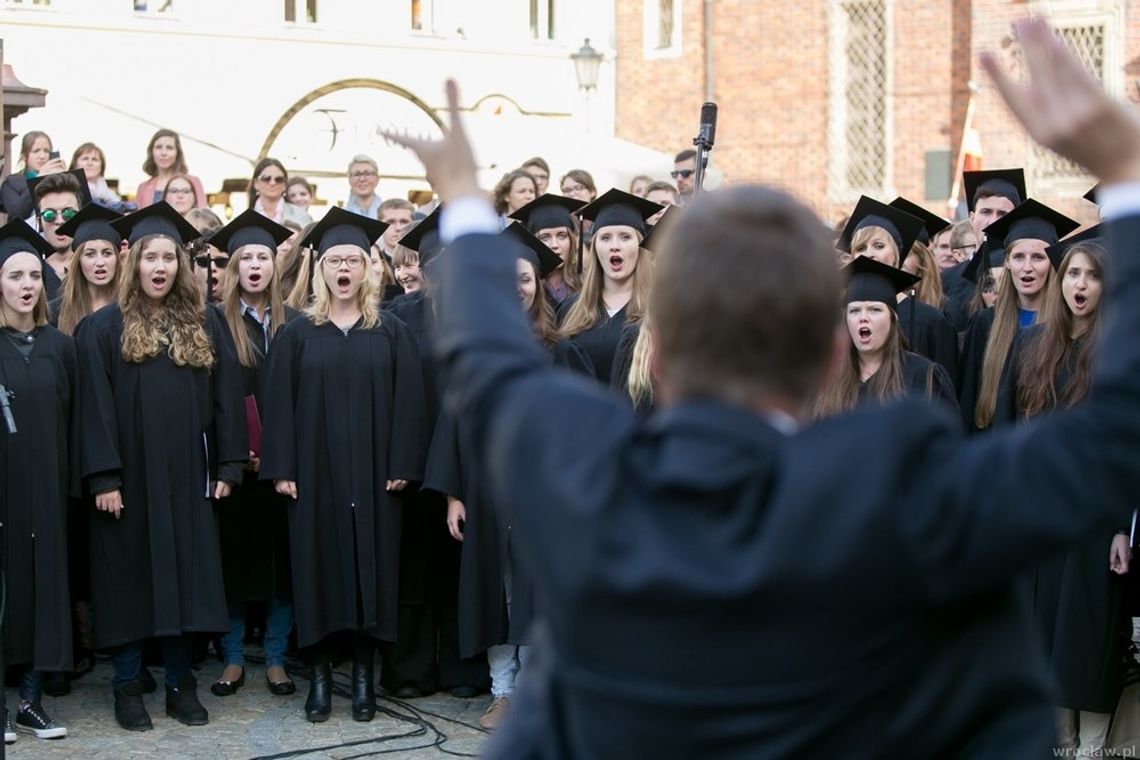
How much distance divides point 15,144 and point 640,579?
63.1 ft

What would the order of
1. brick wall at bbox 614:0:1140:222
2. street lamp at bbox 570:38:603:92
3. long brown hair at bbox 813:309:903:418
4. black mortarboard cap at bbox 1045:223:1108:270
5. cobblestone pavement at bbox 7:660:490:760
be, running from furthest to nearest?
1. street lamp at bbox 570:38:603:92
2. brick wall at bbox 614:0:1140:222
3. black mortarboard cap at bbox 1045:223:1108:270
4. cobblestone pavement at bbox 7:660:490:760
5. long brown hair at bbox 813:309:903:418

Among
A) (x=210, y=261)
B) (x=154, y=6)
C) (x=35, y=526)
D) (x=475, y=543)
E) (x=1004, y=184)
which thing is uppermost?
(x=154, y=6)

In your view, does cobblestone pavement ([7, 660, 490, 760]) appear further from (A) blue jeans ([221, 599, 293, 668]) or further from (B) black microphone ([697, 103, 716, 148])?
(B) black microphone ([697, 103, 716, 148])

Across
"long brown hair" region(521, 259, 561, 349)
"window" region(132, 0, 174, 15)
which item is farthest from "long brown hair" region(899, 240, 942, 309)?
"window" region(132, 0, 174, 15)

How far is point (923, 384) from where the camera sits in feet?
23.4

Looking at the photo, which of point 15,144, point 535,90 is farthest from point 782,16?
point 15,144

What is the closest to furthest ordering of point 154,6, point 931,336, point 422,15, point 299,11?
point 931,336
point 154,6
point 299,11
point 422,15

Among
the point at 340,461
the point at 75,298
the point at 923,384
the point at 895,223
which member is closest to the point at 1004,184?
the point at 895,223

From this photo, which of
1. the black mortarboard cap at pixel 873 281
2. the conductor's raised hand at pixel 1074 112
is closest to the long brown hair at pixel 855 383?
the black mortarboard cap at pixel 873 281

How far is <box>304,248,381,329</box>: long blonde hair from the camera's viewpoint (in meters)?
8.59

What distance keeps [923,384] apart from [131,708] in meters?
3.96

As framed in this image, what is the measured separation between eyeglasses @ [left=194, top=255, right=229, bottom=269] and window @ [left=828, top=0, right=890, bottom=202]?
17457mm

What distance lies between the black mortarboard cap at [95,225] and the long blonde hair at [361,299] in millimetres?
1176

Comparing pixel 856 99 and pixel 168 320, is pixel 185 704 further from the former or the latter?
pixel 856 99
